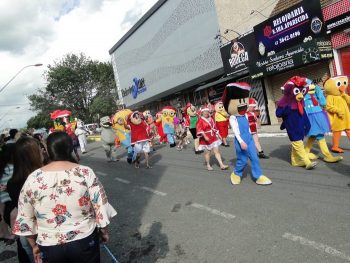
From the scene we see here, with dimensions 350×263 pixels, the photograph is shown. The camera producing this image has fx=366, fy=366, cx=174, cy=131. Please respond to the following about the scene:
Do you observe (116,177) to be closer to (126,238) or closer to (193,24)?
(126,238)

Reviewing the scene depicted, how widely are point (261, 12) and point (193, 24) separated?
21.0 ft

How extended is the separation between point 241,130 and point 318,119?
1.86 metres

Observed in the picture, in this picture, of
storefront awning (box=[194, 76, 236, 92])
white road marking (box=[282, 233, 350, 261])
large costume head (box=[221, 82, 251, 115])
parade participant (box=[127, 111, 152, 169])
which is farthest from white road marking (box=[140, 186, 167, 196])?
storefront awning (box=[194, 76, 236, 92])

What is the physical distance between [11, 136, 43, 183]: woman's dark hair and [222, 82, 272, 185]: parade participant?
378cm

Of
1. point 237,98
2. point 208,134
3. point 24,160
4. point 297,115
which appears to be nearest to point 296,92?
point 297,115

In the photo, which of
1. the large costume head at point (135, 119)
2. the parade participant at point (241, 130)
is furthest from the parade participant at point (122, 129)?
the parade participant at point (241, 130)

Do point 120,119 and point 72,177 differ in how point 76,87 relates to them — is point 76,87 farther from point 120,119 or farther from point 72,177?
point 72,177

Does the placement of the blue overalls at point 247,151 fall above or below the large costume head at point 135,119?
below

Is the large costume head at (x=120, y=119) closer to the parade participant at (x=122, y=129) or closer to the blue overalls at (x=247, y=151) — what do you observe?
the parade participant at (x=122, y=129)

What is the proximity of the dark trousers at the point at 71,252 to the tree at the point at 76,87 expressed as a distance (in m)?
46.4

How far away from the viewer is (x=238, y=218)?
5.13m

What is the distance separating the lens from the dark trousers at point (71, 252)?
278 cm

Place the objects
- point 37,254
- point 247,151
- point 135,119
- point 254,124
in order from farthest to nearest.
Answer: point 135,119 < point 254,124 < point 247,151 < point 37,254

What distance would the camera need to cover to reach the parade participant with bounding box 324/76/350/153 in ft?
24.9
